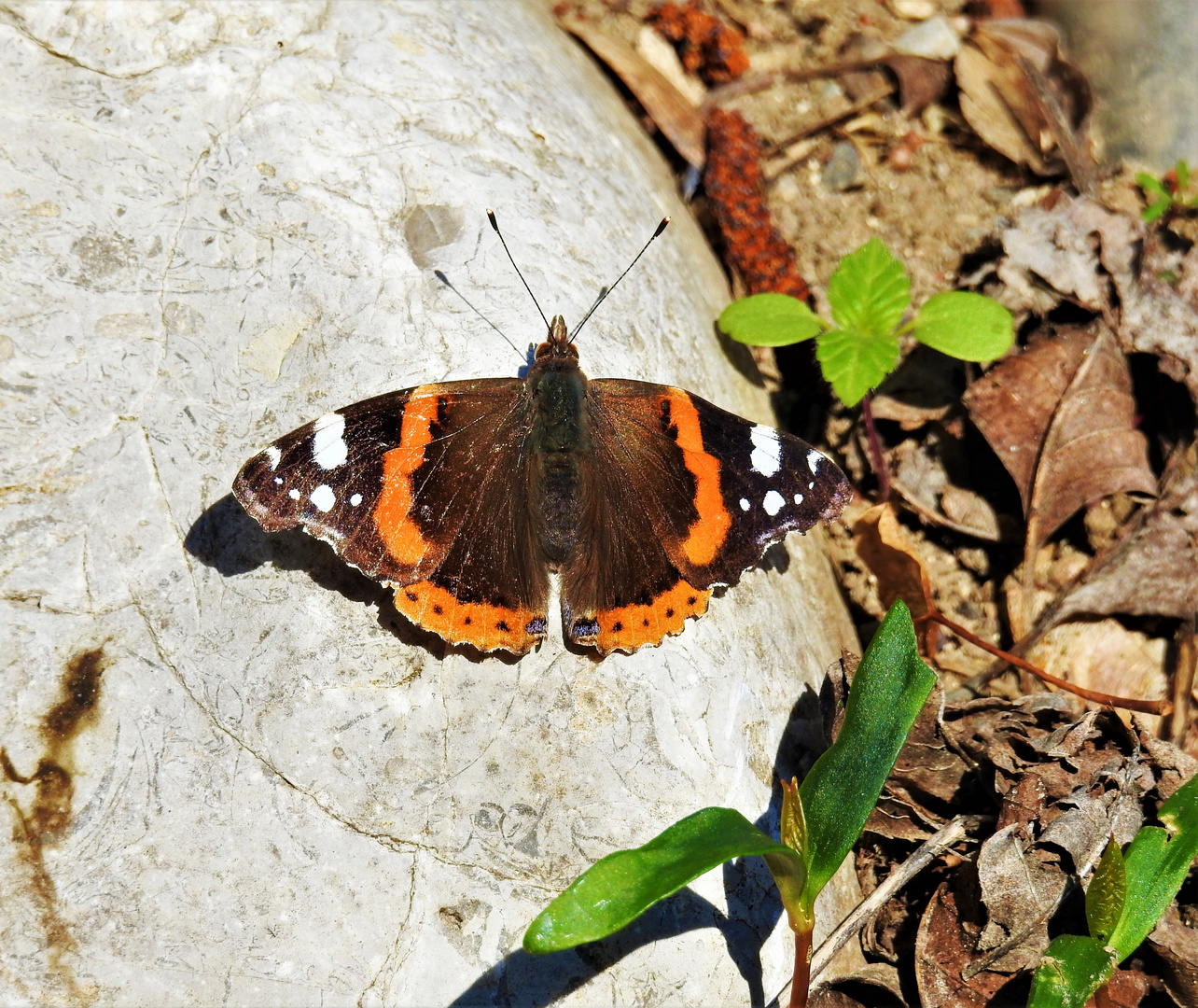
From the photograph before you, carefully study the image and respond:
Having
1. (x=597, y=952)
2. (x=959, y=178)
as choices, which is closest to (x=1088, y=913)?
(x=597, y=952)

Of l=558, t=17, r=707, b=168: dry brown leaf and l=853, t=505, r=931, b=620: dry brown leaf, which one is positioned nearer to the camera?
l=853, t=505, r=931, b=620: dry brown leaf

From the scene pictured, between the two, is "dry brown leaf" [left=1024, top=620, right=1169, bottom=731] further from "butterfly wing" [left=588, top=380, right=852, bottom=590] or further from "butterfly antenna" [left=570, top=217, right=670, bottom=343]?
"butterfly antenna" [left=570, top=217, right=670, bottom=343]

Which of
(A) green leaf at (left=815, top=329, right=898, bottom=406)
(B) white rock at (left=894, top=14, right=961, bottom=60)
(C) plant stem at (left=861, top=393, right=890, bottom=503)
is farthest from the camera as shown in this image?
(B) white rock at (left=894, top=14, right=961, bottom=60)

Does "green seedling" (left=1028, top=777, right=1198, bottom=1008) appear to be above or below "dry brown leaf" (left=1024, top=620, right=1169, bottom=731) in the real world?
above

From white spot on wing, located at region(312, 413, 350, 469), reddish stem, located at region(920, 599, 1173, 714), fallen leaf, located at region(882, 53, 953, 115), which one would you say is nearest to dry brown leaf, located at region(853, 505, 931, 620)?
reddish stem, located at region(920, 599, 1173, 714)

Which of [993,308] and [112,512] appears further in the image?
[993,308]

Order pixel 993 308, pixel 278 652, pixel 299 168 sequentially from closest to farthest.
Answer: pixel 278 652, pixel 299 168, pixel 993 308

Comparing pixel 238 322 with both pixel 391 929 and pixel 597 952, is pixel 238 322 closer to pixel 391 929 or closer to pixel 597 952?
pixel 391 929

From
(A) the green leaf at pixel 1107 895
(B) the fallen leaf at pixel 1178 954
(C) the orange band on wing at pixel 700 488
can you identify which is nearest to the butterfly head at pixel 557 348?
(C) the orange band on wing at pixel 700 488
